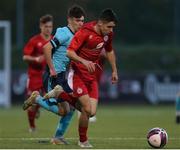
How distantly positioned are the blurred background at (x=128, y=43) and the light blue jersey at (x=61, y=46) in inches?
617

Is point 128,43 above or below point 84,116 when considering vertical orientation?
below

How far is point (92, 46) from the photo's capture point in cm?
1288

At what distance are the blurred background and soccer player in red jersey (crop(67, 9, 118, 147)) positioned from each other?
55.2ft

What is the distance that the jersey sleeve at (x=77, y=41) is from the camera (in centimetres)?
1268

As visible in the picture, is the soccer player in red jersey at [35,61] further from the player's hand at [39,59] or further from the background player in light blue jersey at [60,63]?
the background player in light blue jersey at [60,63]

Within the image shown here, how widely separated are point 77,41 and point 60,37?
1072 millimetres

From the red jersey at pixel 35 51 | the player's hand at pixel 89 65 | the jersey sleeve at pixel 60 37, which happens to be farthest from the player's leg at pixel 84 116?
the red jersey at pixel 35 51

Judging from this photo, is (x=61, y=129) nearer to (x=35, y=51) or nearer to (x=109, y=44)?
(x=109, y=44)

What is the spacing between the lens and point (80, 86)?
1280 cm

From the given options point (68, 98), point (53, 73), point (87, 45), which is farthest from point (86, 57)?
point (53, 73)

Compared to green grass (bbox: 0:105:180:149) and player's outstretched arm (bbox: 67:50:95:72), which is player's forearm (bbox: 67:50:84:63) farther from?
green grass (bbox: 0:105:180:149)

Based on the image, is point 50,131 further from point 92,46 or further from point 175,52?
point 175,52

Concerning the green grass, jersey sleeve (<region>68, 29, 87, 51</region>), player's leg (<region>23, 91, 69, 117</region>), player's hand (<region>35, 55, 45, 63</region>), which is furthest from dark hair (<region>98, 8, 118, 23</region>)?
player's hand (<region>35, 55, 45, 63</region>)

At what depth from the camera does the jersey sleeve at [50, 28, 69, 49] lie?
13.7 meters
